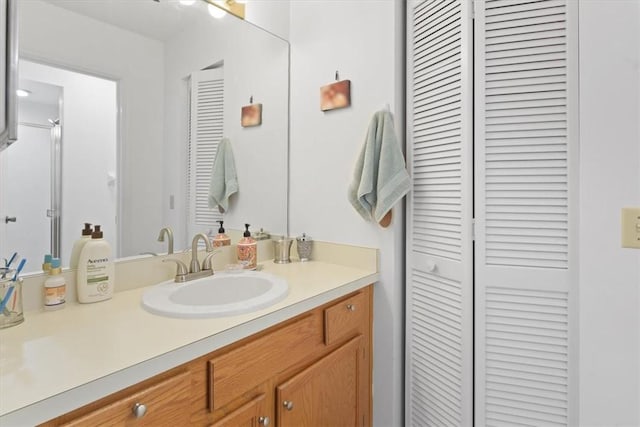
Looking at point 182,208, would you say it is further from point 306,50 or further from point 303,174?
point 306,50

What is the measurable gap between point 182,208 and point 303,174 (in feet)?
2.05

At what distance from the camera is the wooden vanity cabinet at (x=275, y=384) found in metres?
0.71

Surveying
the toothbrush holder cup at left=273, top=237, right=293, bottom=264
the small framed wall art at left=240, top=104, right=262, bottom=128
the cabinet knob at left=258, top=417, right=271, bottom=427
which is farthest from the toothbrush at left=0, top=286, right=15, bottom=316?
the small framed wall art at left=240, top=104, right=262, bottom=128

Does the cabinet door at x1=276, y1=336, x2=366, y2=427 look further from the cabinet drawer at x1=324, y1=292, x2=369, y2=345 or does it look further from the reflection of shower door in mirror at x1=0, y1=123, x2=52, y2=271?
the reflection of shower door in mirror at x1=0, y1=123, x2=52, y2=271

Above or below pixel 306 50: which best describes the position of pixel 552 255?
below

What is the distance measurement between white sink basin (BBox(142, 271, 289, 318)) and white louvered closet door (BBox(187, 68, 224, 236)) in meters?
0.27

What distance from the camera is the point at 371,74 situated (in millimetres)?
1459

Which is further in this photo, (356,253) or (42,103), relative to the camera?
(356,253)

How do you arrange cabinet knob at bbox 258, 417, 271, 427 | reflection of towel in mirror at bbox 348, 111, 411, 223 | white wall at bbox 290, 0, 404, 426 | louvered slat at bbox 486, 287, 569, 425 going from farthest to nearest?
1. white wall at bbox 290, 0, 404, 426
2. reflection of towel in mirror at bbox 348, 111, 411, 223
3. louvered slat at bbox 486, 287, 569, 425
4. cabinet knob at bbox 258, 417, 271, 427

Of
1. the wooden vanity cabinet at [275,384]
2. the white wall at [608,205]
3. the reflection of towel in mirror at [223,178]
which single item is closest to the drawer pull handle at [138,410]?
the wooden vanity cabinet at [275,384]

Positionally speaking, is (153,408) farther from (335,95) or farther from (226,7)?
(226,7)

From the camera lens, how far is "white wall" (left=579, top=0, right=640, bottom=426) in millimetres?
944

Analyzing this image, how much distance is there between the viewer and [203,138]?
1481 mm

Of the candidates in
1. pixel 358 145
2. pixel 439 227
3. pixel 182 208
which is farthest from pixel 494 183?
pixel 182 208
